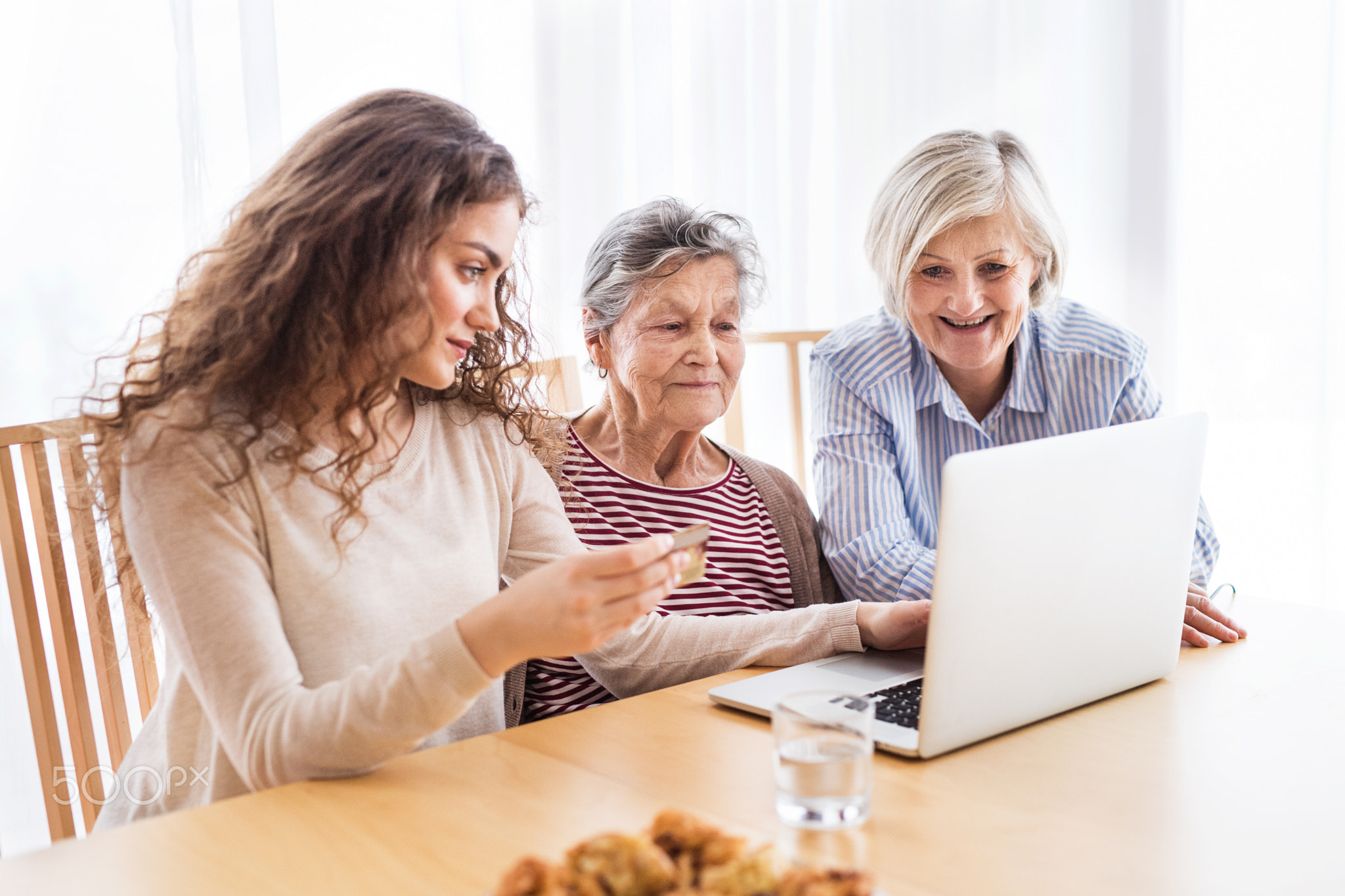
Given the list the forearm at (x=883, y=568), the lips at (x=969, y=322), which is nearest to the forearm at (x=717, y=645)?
the forearm at (x=883, y=568)

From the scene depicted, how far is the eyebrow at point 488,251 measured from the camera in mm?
1039

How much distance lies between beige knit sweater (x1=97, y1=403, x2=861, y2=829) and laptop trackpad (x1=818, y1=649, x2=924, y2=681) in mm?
23

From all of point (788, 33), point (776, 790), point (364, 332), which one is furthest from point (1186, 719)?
point (788, 33)

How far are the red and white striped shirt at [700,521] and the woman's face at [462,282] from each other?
16.7 inches

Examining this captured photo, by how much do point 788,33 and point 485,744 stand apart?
2.14 meters

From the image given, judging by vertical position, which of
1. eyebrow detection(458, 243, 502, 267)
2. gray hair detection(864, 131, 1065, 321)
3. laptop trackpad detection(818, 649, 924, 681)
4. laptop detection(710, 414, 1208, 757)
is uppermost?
gray hair detection(864, 131, 1065, 321)

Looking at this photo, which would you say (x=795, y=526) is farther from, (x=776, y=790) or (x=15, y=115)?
Answer: (x=15, y=115)

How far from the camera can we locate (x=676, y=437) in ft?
5.09

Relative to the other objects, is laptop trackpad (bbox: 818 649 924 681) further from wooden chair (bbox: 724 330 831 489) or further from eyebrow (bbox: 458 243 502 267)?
wooden chair (bbox: 724 330 831 489)

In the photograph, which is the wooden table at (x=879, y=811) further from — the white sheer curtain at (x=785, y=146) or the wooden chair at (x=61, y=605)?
the white sheer curtain at (x=785, y=146)

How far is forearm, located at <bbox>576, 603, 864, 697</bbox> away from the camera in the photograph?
1162 mm

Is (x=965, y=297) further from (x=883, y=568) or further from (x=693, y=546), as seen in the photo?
(x=693, y=546)

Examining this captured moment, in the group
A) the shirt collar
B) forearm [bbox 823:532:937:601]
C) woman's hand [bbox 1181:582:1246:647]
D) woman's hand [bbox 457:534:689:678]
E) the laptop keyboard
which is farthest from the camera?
the shirt collar

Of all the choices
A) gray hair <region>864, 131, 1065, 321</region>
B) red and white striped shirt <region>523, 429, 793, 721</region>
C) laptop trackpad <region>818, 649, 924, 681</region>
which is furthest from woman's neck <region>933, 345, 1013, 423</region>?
laptop trackpad <region>818, 649, 924, 681</region>
